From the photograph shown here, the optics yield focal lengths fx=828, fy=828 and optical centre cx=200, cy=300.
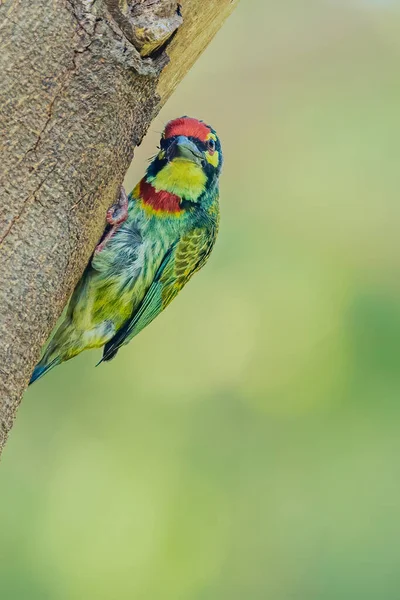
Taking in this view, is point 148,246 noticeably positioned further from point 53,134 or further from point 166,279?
point 53,134

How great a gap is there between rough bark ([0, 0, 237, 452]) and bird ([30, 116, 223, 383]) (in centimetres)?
71

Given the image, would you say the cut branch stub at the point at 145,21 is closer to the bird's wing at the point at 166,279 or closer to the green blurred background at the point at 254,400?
the bird's wing at the point at 166,279

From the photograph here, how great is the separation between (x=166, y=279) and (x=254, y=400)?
11.1 feet

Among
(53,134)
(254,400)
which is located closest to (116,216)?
(53,134)

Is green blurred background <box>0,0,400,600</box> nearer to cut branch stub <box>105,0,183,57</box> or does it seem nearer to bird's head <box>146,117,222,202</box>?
bird's head <box>146,117,222,202</box>

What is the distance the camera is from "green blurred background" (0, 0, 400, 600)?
577cm

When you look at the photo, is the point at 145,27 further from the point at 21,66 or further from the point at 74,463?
the point at 74,463

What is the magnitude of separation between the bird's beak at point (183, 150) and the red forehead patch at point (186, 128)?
1.2 inches

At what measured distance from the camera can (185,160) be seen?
2.86 m

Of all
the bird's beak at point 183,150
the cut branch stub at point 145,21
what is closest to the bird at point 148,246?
the bird's beak at point 183,150

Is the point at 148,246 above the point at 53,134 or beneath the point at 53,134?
beneath

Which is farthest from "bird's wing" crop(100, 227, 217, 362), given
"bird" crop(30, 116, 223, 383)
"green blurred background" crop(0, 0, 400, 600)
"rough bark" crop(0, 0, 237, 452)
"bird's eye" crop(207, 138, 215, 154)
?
"green blurred background" crop(0, 0, 400, 600)

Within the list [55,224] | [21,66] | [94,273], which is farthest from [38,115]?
→ [94,273]

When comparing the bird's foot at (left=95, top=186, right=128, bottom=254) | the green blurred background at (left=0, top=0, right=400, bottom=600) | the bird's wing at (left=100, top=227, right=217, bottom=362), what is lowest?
the green blurred background at (left=0, top=0, right=400, bottom=600)
